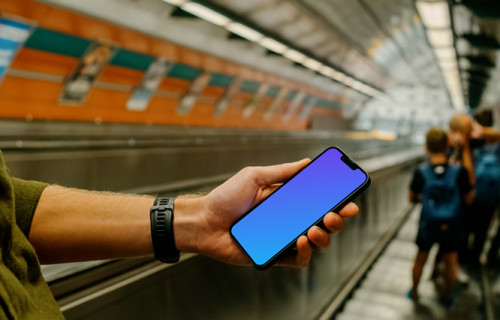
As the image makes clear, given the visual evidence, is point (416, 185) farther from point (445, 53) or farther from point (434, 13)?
point (445, 53)

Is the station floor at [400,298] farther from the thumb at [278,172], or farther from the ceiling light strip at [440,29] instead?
the ceiling light strip at [440,29]

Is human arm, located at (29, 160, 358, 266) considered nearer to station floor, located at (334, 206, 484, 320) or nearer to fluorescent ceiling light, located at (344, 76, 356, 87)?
station floor, located at (334, 206, 484, 320)

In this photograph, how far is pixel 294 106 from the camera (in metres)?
23.4

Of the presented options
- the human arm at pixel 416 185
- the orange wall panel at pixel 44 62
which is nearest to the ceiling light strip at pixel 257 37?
the orange wall panel at pixel 44 62

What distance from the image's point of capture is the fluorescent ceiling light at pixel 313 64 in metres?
14.7

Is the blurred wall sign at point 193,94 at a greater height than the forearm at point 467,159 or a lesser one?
greater

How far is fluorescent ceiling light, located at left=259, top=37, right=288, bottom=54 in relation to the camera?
37.7ft

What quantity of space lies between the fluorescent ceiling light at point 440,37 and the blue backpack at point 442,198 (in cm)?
546

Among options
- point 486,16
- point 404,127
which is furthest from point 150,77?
point 404,127

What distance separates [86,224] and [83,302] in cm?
26

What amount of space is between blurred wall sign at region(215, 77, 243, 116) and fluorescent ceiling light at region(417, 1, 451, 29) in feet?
29.4

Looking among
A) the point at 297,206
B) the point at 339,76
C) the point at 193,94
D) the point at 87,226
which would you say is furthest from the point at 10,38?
the point at 339,76

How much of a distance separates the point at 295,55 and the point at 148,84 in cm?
457

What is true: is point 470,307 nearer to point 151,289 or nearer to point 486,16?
point 151,289
